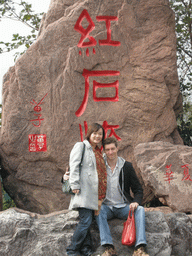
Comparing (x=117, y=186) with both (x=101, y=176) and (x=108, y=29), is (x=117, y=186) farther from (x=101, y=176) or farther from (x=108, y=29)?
(x=108, y=29)

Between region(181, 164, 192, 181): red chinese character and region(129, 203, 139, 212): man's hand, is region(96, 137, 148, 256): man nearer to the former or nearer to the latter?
region(129, 203, 139, 212): man's hand

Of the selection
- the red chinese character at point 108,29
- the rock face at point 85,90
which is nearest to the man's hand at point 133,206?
the rock face at point 85,90

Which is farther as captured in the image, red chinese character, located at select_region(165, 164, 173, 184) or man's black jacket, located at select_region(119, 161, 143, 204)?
red chinese character, located at select_region(165, 164, 173, 184)

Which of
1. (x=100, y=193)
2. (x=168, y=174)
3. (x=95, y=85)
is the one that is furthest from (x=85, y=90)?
(x=100, y=193)

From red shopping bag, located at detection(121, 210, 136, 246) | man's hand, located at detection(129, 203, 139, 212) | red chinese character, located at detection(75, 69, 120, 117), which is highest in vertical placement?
red chinese character, located at detection(75, 69, 120, 117)

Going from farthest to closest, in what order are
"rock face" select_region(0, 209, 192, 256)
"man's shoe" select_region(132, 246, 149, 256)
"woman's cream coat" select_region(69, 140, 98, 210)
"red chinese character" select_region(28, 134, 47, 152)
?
"red chinese character" select_region(28, 134, 47, 152) < "rock face" select_region(0, 209, 192, 256) < "woman's cream coat" select_region(69, 140, 98, 210) < "man's shoe" select_region(132, 246, 149, 256)

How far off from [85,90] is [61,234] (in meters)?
2.35

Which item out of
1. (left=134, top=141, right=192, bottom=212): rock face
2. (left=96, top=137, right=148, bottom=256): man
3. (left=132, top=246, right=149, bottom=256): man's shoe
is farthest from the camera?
(left=134, top=141, right=192, bottom=212): rock face

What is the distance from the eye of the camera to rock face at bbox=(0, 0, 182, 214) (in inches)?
187

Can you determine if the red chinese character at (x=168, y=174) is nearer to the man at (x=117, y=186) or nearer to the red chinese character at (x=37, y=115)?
the man at (x=117, y=186)

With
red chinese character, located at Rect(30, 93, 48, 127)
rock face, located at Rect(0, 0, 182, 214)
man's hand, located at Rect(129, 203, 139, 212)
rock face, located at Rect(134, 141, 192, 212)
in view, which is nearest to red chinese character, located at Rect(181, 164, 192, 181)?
rock face, located at Rect(134, 141, 192, 212)

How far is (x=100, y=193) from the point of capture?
296cm

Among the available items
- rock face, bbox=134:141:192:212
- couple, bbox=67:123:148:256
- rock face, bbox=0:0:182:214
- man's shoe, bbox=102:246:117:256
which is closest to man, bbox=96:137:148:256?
couple, bbox=67:123:148:256

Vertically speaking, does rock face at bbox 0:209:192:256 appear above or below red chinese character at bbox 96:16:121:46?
below
